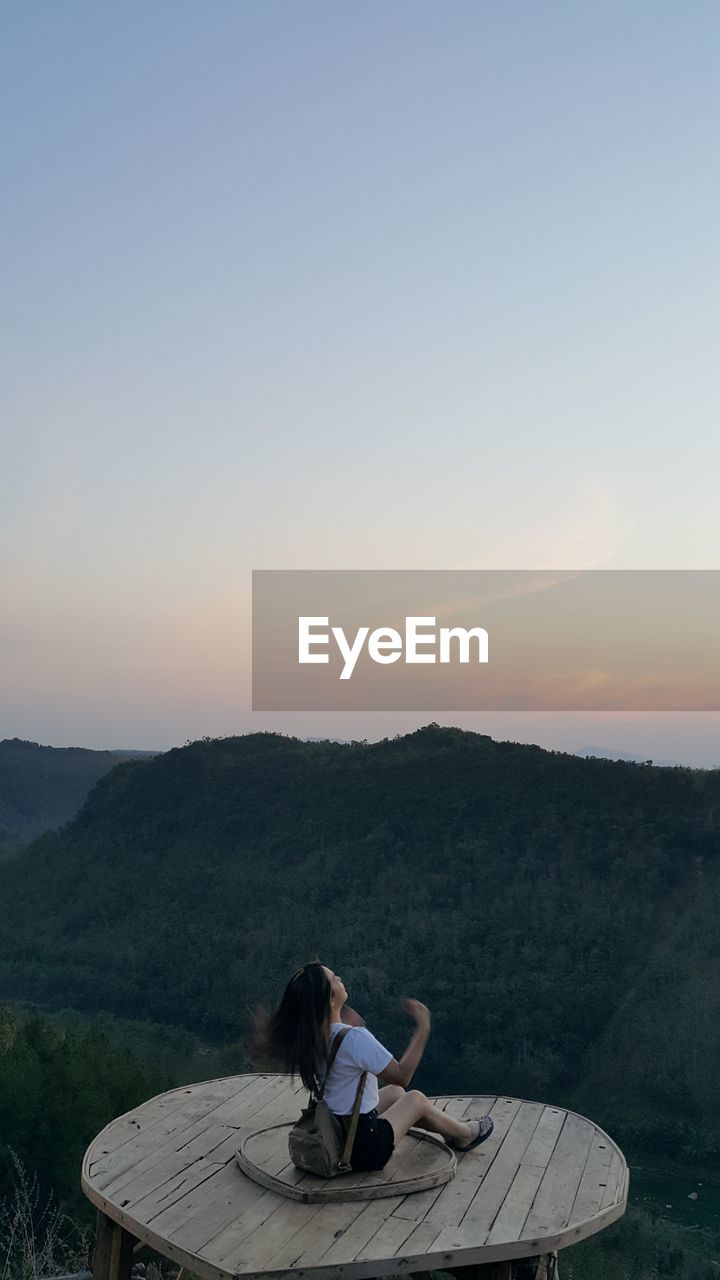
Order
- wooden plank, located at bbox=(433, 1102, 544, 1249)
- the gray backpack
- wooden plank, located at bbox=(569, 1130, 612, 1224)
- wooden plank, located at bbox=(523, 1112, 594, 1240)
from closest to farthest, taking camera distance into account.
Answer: wooden plank, located at bbox=(433, 1102, 544, 1249) < wooden plank, located at bbox=(523, 1112, 594, 1240) < wooden plank, located at bbox=(569, 1130, 612, 1224) < the gray backpack

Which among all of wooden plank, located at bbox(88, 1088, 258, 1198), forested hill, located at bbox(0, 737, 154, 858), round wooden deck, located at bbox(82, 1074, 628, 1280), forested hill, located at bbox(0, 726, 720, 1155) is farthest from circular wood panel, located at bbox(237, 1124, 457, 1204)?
forested hill, located at bbox(0, 737, 154, 858)

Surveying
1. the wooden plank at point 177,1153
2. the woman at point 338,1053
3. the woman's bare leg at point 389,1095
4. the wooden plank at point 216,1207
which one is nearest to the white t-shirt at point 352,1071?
the woman at point 338,1053

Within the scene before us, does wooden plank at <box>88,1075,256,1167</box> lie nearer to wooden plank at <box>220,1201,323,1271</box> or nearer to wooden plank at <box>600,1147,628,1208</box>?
wooden plank at <box>220,1201,323,1271</box>

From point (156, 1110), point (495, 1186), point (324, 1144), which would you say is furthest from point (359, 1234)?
point (156, 1110)

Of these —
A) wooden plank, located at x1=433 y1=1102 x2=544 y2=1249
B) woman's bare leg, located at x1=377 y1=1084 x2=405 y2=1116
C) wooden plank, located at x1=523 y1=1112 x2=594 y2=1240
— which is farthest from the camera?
woman's bare leg, located at x1=377 y1=1084 x2=405 y2=1116

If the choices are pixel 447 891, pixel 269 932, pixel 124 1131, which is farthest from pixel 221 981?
pixel 124 1131

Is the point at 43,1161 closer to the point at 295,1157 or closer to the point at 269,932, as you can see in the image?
the point at 295,1157

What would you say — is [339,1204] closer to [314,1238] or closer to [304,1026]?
[314,1238]
